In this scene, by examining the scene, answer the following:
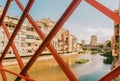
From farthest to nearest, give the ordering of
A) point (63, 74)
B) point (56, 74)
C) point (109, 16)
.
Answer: point (56, 74), point (63, 74), point (109, 16)

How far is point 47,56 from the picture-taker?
135ft

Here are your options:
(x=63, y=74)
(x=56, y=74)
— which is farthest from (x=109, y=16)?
(x=56, y=74)

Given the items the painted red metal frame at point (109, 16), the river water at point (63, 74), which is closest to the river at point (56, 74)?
the river water at point (63, 74)

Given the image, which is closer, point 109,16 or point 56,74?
point 109,16

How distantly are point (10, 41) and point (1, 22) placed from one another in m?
0.56

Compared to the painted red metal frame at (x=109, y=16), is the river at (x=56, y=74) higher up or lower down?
lower down

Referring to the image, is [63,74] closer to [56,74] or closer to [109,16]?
[56,74]

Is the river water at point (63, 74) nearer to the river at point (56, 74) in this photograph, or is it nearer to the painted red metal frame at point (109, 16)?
the river at point (56, 74)

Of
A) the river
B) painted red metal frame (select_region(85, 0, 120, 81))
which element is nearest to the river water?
the river

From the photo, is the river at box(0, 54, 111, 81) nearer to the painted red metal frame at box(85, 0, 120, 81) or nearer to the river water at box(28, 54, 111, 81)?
the river water at box(28, 54, 111, 81)

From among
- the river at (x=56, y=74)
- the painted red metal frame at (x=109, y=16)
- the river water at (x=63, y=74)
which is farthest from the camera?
the river water at (x=63, y=74)

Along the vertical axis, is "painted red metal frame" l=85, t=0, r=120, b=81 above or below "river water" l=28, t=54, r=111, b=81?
above

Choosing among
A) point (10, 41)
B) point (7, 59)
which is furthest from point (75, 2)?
point (7, 59)

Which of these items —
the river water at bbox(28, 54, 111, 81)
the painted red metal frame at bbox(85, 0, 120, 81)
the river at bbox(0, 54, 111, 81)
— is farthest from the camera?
the river water at bbox(28, 54, 111, 81)
